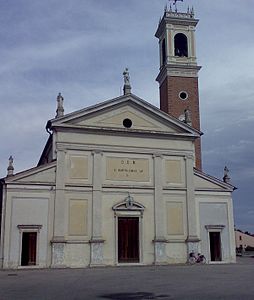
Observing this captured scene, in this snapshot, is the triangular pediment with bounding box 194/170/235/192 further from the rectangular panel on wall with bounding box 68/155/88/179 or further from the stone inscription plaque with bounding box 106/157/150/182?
the rectangular panel on wall with bounding box 68/155/88/179

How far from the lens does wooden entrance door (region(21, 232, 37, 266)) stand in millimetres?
27281

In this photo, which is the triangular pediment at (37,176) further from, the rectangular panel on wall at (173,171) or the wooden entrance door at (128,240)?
the rectangular panel on wall at (173,171)

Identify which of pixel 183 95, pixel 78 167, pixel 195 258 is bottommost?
pixel 195 258

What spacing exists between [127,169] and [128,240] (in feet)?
15.4

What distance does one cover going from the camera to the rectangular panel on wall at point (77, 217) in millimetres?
28406

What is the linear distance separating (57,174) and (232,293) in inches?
702

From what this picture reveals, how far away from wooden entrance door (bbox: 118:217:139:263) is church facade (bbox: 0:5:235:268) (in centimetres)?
6

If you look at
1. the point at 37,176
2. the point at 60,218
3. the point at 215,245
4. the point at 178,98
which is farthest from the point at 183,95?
the point at 60,218

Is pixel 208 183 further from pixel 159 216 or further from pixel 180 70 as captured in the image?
pixel 180 70

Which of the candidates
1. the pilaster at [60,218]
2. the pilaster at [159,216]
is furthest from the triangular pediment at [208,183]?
the pilaster at [60,218]

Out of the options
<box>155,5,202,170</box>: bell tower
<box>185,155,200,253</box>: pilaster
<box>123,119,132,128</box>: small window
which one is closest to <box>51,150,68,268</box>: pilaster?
<box>123,119,132,128</box>: small window

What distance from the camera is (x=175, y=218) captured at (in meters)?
30.5

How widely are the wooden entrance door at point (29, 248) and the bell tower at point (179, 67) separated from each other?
16034 mm

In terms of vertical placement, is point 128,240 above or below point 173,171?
below
